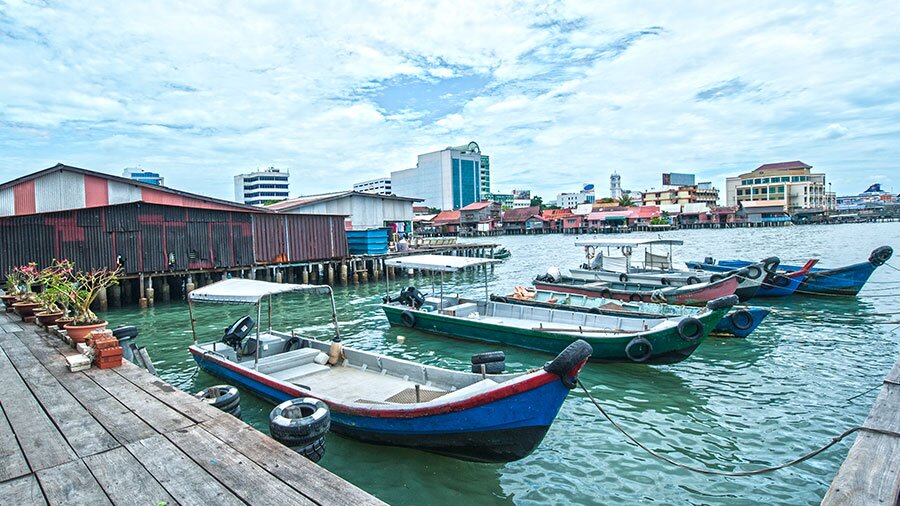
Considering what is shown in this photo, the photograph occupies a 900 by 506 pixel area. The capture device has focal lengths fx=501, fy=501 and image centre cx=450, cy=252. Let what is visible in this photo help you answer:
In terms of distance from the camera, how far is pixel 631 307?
44.8ft

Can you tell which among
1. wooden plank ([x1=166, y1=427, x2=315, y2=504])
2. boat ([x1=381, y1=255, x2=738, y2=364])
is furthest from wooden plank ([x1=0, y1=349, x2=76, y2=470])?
boat ([x1=381, y1=255, x2=738, y2=364])

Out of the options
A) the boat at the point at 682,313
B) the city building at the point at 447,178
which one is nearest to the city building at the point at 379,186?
the city building at the point at 447,178

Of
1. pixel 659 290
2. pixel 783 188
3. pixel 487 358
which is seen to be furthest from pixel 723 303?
pixel 783 188

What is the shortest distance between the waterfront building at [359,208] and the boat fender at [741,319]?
24757mm

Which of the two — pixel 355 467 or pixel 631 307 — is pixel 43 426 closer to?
pixel 355 467

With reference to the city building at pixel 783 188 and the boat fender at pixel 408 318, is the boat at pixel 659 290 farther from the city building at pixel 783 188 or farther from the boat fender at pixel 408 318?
the city building at pixel 783 188

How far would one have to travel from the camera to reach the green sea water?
19.6 feet

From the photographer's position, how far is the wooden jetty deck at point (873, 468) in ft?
10.9

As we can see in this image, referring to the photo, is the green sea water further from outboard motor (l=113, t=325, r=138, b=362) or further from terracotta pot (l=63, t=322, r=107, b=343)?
terracotta pot (l=63, t=322, r=107, b=343)

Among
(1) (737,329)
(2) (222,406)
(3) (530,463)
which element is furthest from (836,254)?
(2) (222,406)

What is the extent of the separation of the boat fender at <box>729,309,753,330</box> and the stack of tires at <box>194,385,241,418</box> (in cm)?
1146

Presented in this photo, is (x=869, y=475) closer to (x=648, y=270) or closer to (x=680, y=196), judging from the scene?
(x=648, y=270)

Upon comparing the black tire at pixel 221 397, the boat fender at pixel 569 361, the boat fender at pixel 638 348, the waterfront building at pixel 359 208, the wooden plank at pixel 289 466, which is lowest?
the boat fender at pixel 638 348

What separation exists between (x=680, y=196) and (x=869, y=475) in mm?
107408
